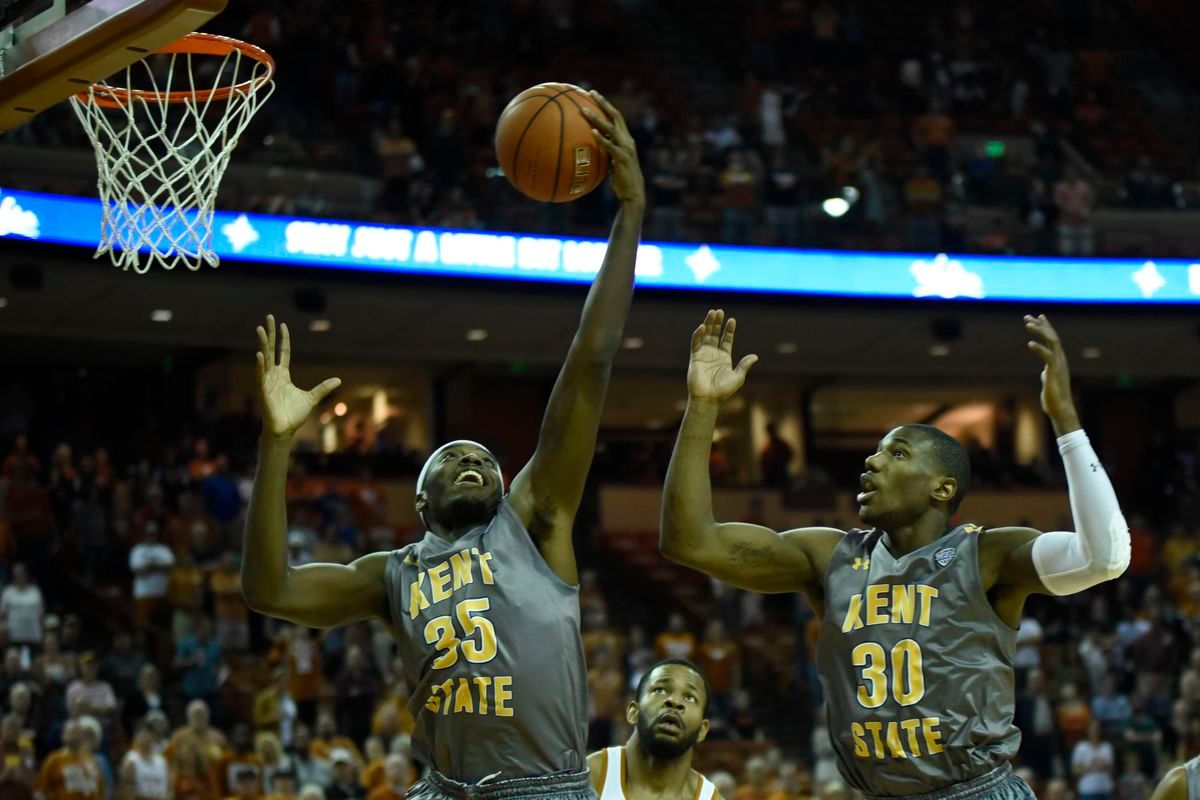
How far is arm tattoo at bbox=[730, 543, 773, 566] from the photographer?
15.8 ft

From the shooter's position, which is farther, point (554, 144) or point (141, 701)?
point (141, 701)

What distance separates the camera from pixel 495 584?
4645 mm

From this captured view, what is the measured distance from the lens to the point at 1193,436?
78.5ft

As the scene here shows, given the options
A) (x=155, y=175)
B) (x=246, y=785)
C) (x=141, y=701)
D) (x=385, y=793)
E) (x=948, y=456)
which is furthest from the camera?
(x=141, y=701)

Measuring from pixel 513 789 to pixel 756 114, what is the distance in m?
16.8

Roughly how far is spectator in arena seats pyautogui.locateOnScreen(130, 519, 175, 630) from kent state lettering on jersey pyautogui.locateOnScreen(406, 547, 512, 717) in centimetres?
1043

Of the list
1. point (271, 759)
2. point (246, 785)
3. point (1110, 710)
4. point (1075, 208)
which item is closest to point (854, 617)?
point (246, 785)

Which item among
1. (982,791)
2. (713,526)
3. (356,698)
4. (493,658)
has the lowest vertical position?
(982,791)

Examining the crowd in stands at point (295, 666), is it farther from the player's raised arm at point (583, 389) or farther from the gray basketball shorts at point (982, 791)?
the gray basketball shorts at point (982, 791)

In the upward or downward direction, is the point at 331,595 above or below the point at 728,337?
below

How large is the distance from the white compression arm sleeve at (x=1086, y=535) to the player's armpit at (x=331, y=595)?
176cm

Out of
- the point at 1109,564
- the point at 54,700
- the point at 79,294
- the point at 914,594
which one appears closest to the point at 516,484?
the point at 914,594

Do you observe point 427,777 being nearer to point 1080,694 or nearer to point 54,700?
point 54,700

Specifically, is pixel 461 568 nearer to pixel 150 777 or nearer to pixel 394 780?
pixel 394 780
